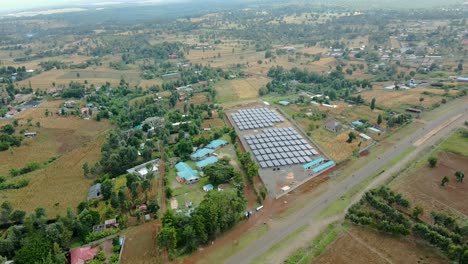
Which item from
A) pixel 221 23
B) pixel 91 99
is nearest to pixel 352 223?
pixel 91 99

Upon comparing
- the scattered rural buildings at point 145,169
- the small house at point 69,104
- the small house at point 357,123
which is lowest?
the scattered rural buildings at point 145,169

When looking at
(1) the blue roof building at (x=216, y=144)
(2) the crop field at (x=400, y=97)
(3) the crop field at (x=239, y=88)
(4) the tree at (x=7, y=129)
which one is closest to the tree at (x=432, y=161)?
(2) the crop field at (x=400, y=97)

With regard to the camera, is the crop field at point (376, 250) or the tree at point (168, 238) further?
the tree at point (168, 238)

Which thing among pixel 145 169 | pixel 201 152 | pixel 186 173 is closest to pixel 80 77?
pixel 145 169

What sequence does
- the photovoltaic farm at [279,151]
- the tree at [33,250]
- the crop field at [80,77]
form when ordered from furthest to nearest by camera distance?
1. the crop field at [80,77]
2. the photovoltaic farm at [279,151]
3. the tree at [33,250]

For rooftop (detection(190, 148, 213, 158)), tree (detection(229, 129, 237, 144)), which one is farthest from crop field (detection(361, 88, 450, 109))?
rooftop (detection(190, 148, 213, 158))

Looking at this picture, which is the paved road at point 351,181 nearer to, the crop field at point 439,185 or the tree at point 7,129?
the crop field at point 439,185

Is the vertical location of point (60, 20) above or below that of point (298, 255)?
above

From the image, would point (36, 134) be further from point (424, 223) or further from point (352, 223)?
point (424, 223)
